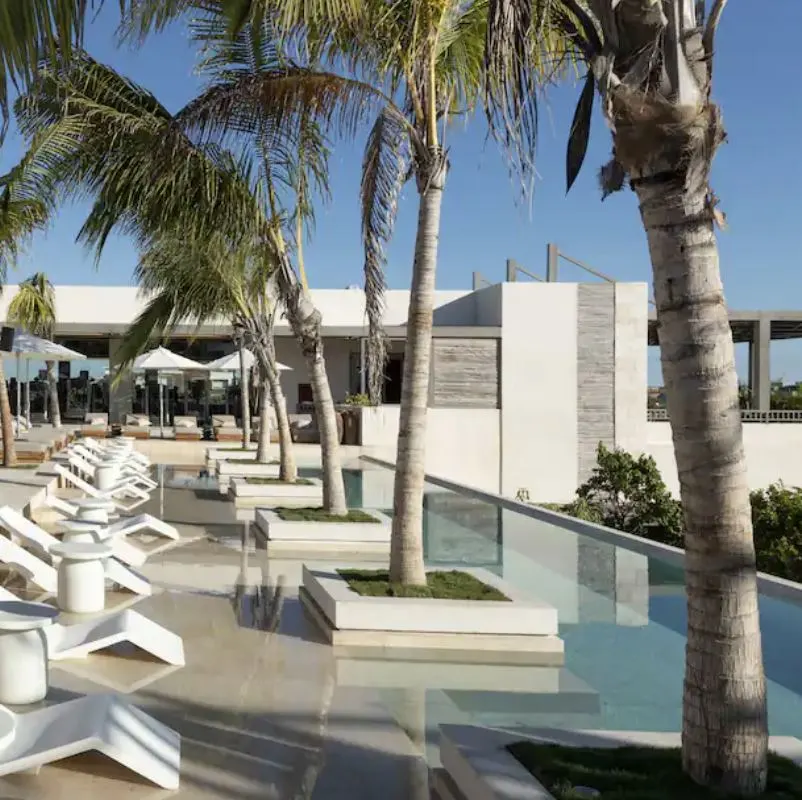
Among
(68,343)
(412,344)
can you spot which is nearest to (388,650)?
(412,344)

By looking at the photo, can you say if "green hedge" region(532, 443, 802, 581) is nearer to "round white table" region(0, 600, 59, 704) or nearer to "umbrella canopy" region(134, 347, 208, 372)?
"round white table" region(0, 600, 59, 704)

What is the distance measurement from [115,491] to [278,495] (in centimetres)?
233

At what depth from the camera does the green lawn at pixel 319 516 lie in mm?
10789

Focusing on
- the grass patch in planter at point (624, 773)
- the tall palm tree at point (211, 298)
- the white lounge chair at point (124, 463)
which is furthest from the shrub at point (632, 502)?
the grass patch in planter at point (624, 773)

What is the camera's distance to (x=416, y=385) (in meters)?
6.95

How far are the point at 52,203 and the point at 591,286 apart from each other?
59.1 feet

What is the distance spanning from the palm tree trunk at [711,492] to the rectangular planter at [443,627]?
3.26 m

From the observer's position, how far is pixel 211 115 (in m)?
8.29

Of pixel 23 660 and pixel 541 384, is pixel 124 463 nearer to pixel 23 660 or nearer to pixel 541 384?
pixel 23 660

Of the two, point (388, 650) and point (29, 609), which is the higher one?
point (29, 609)

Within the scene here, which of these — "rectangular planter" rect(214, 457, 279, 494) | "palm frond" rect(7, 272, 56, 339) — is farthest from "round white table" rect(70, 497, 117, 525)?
"palm frond" rect(7, 272, 56, 339)

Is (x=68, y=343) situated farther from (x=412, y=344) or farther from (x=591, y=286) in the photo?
(x=412, y=344)

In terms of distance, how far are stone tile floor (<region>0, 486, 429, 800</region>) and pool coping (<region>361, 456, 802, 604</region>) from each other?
2.03 m

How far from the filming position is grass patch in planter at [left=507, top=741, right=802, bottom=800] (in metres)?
3.18
